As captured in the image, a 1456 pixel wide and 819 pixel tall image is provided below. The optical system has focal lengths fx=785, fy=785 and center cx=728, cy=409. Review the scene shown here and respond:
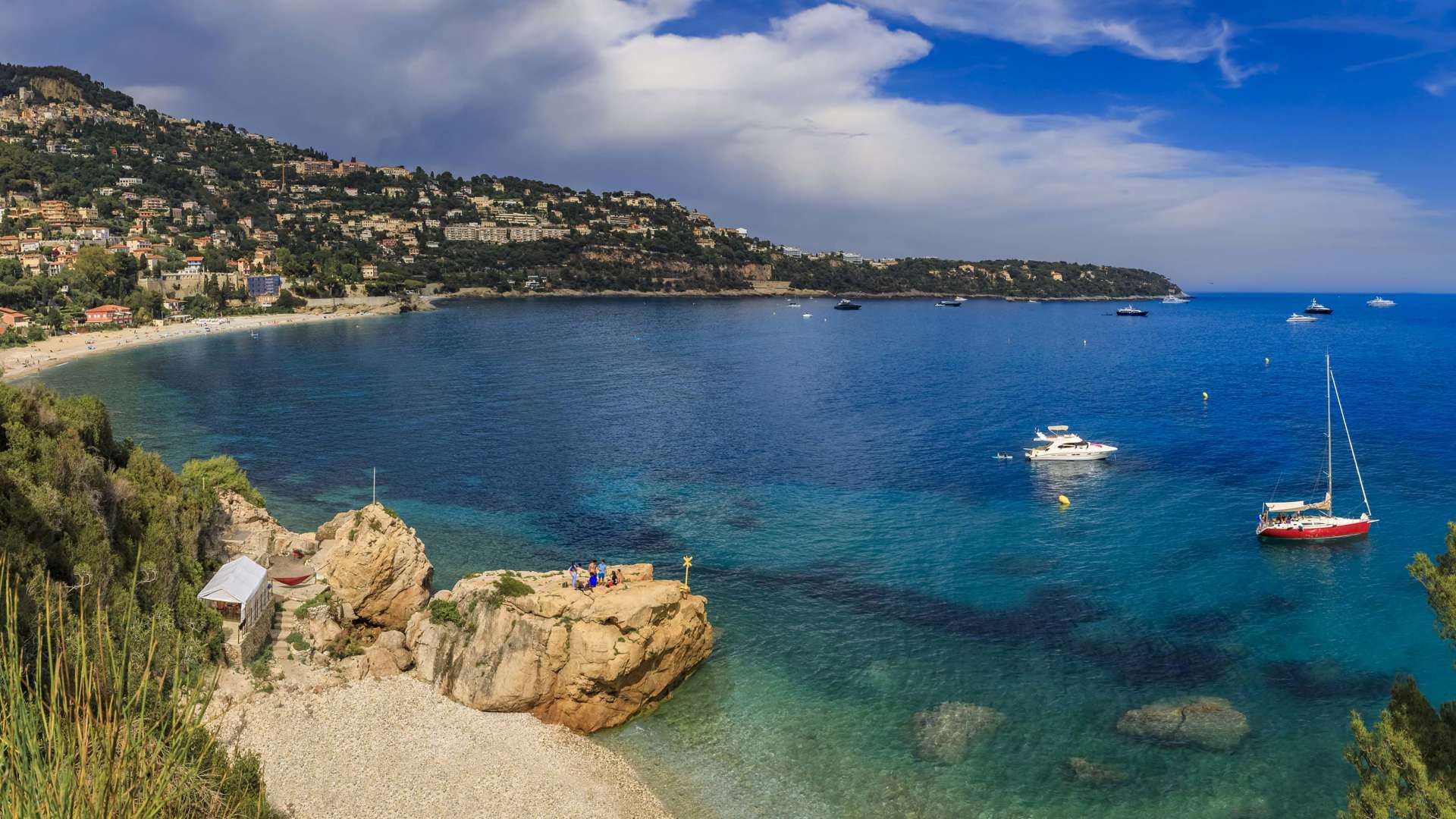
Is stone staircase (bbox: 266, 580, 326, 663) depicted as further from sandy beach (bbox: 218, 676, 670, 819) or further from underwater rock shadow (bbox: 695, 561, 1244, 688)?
underwater rock shadow (bbox: 695, 561, 1244, 688)

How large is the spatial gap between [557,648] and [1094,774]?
1400 centimetres

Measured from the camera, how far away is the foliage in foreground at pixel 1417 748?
11820 millimetres

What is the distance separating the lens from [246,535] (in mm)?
28547

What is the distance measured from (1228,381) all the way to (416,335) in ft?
347

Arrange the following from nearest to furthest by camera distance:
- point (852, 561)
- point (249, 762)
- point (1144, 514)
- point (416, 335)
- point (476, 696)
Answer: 1. point (249, 762)
2. point (476, 696)
3. point (852, 561)
4. point (1144, 514)
5. point (416, 335)

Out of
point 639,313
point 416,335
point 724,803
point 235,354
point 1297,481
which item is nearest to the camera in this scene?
point 724,803

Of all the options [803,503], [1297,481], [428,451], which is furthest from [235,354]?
[1297,481]

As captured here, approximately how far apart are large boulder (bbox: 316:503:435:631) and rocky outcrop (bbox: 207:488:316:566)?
117 inches

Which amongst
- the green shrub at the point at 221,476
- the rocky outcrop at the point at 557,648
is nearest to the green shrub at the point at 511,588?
the rocky outcrop at the point at 557,648

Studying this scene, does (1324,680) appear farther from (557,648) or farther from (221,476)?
(221,476)

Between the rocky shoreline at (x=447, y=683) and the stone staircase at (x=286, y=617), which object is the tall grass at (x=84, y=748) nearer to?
the rocky shoreline at (x=447, y=683)

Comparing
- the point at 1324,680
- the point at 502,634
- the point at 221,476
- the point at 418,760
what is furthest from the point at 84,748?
the point at 221,476

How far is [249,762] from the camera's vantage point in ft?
38.9

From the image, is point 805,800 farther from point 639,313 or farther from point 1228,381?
point 639,313
